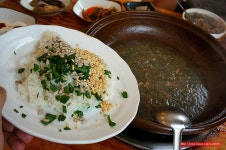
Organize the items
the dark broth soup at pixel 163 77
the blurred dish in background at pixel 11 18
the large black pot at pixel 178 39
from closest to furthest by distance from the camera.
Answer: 1. the dark broth soup at pixel 163 77
2. the large black pot at pixel 178 39
3. the blurred dish in background at pixel 11 18

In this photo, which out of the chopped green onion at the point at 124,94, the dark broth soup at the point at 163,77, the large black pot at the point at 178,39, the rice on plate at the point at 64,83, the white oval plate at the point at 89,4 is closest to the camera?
the rice on plate at the point at 64,83

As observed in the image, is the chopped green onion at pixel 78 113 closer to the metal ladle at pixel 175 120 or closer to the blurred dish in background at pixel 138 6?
the metal ladle at pixel 175 120

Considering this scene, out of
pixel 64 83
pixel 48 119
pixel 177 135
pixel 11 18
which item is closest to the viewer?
pixel 48 119

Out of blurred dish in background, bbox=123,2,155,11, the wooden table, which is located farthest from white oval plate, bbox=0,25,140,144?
blurred dish in background, bbox=123,2,155,11

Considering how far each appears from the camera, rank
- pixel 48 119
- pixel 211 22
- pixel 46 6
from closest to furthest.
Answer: pixel 48 119 → pixel 46 6 → pixel 211 22

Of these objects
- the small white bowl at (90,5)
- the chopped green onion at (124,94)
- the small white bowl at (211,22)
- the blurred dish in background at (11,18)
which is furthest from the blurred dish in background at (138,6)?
the chopped green onion at (124,94)

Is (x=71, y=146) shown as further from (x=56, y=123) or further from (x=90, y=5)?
(x=90, y=5)

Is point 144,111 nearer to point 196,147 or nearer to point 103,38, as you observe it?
point 196,147

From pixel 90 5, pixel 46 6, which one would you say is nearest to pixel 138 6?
pixel 90 5
